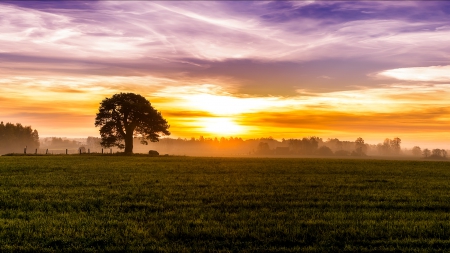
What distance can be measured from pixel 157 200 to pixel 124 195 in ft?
8.38

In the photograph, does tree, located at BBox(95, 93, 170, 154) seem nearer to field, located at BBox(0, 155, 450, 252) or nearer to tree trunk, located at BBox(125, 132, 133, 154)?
tree trunk, located at BBox(125, 132, 133, 154)

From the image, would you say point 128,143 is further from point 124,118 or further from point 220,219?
point 220,219

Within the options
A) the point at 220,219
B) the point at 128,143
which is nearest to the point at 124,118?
the point at 128,143

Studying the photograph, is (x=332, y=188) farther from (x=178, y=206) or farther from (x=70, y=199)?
(x=70, y=199)

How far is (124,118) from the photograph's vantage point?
79812 millimetres

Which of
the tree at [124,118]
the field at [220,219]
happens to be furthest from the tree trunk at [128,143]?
the field at [220,219]

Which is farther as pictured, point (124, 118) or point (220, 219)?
point (124, 118)

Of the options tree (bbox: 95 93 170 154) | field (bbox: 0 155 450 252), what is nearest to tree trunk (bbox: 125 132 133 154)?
tree (bbox: 95 93 170 154)

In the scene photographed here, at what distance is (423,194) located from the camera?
20172 millimetres

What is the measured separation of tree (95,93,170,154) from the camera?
259 feet

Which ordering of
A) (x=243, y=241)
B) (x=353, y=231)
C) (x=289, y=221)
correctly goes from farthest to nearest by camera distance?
(x=289, y=221) < (x=353, y=231) < (x=243, y=241)

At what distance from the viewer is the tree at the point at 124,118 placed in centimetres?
7888

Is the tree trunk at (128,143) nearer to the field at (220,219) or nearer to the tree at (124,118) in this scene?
the tree at (124,118)

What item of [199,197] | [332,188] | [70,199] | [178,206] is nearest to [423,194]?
[332,188]
